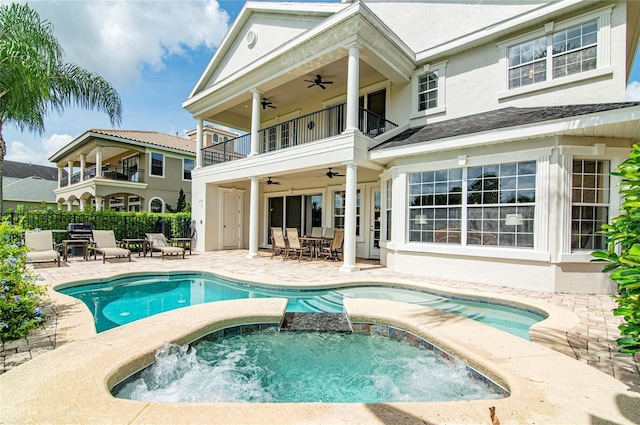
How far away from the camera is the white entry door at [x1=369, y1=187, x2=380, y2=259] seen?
11.7 m

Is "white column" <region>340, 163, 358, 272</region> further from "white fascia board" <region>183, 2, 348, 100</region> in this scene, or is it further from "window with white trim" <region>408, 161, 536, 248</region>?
"white fascia board" <region>183, 2, 348, 100</region>

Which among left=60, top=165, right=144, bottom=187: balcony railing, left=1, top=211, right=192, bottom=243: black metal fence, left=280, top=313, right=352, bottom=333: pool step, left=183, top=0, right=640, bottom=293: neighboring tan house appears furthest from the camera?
left=60, top=165, right=144, bottom=187: balcony railing

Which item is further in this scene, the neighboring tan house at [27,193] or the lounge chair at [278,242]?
the neighboring tan house at [27,193]

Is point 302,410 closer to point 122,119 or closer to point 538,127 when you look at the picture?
point 538,127

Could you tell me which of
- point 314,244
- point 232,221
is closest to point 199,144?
point 232,221

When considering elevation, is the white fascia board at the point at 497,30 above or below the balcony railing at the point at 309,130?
above

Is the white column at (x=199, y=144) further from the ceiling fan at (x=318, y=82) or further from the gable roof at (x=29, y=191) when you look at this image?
the gable roof at (x=29, y=191)

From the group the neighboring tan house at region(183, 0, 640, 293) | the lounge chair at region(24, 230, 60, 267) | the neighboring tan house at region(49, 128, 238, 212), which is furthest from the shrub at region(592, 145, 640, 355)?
the neighboring tan house at region(49, 128, 238, 212)

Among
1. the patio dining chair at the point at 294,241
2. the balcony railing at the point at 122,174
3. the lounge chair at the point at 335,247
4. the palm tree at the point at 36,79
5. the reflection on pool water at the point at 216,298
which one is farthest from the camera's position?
the balcony railing at the point at 122,174

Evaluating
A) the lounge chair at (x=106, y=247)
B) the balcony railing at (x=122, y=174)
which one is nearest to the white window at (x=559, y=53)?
the lounge chair at (x=106, y=247)

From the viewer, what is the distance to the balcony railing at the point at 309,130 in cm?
1132

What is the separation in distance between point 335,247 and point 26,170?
5460cm

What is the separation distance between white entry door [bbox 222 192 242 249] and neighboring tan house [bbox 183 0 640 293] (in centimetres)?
200

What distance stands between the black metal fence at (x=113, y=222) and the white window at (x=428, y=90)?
1167 centimetres
